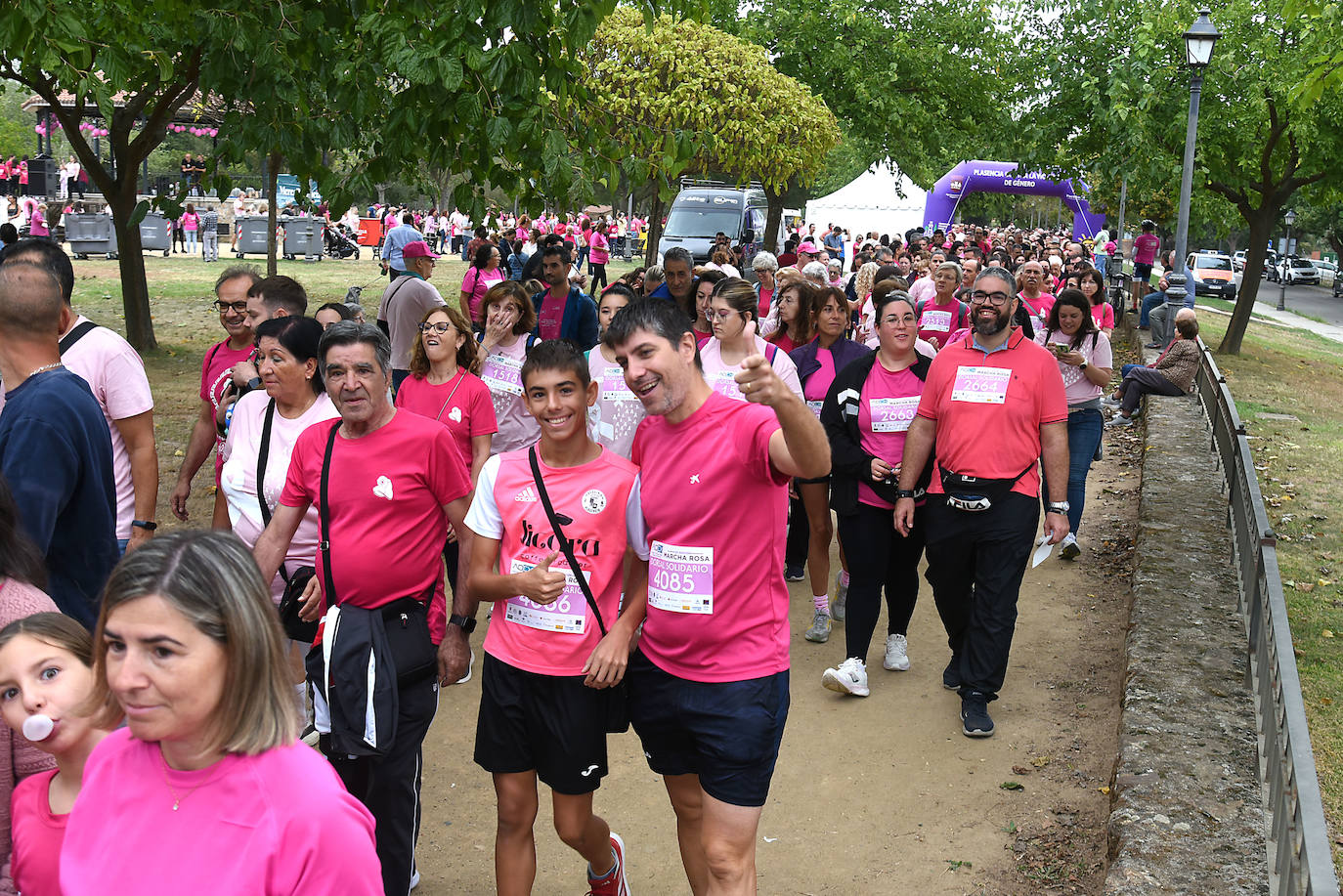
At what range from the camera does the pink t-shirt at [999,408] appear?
19.5 feet

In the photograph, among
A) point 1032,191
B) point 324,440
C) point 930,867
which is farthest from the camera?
point 1032,191

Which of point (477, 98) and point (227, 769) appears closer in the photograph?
point (227, 769)

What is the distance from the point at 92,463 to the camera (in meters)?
3.86

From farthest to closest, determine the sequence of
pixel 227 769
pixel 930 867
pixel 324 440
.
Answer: pixel 930 867 → pixel 324 440 → pixel 227 769

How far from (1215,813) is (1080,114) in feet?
59.2

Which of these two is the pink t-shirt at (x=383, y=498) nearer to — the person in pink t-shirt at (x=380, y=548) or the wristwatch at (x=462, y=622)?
the person in pink t-shirt at (x=380, y=548)

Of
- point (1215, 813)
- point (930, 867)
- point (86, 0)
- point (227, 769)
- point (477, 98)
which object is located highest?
point (86, 0)

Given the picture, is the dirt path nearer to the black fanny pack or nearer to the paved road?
the black fanny pack

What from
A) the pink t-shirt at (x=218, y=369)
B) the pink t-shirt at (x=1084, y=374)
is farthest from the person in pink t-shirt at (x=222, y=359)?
the pink t-shirt at (x=1084, y=374)

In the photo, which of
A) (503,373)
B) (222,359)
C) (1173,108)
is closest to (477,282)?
(503,373)

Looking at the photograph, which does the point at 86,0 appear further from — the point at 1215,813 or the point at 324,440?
the point at 1215,813

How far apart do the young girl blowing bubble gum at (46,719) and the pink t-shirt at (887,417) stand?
14.9 ft

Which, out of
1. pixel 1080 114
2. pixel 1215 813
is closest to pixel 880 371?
pixel 1215 813

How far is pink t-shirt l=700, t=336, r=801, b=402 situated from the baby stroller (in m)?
31.3
